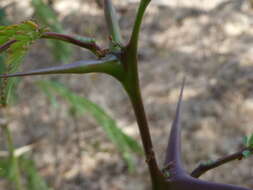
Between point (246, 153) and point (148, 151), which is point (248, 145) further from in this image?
point (148, 151)

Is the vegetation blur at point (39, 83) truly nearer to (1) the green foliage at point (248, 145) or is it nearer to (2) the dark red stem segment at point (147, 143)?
(2) the dark red stem segment at point (147, 143)

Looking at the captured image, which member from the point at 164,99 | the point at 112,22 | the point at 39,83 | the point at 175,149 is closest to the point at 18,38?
the point at 112,22

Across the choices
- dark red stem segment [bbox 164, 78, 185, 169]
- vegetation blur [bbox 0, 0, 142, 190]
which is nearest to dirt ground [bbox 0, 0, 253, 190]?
vegetation blur [bbox 0, 0, 142, 190]

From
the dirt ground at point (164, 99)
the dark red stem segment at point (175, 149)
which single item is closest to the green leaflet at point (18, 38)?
the dark red stem segment at point (175, 149)

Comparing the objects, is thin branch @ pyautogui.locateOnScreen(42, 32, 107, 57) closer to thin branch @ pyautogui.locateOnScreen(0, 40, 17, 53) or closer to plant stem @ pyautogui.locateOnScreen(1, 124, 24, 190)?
thin branch @ pyautogui.locateOnScreen(0, 40, 17, 53)

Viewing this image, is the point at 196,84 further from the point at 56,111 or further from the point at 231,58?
the point at 56,111

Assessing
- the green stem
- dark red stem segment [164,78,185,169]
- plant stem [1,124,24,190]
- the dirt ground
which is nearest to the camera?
the green stem

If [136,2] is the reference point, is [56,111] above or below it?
below

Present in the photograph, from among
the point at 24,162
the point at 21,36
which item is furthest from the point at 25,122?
the point at 21,36
